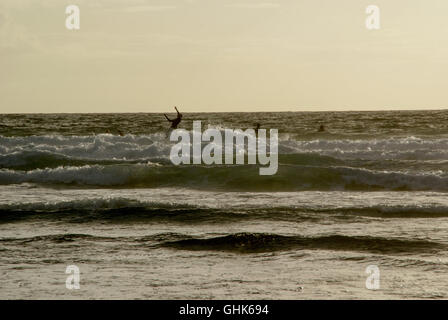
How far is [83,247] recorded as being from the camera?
37.5 feet

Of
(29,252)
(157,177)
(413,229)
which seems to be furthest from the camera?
(157,177)

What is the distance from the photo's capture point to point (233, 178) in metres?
21.9

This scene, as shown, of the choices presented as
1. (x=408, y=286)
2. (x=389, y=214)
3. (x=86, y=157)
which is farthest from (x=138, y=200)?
(x=86, y=157)

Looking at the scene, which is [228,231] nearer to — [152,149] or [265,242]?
[265,242]

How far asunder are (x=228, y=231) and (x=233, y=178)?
8931 mm

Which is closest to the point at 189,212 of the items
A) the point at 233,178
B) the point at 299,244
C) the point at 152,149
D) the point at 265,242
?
the point at 265,242

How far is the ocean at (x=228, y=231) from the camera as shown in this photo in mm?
8898

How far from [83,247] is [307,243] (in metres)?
3.62

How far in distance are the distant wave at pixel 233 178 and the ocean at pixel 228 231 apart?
53 mm
